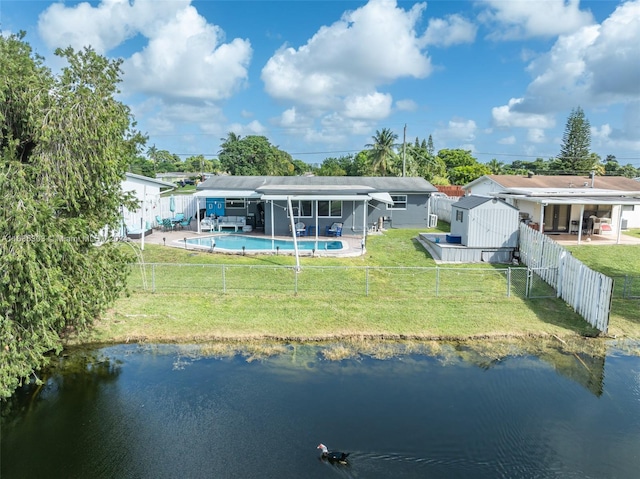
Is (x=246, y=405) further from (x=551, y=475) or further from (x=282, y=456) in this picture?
(x=551, y=475)

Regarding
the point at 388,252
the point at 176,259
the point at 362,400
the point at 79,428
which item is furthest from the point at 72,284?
the point at 388,252

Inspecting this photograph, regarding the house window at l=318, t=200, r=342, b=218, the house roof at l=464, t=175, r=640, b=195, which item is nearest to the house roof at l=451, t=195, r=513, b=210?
the house window at l=318, t=200, r=342, b=218

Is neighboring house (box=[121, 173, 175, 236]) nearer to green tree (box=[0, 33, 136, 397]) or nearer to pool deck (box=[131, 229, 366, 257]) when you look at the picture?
pool deck (box=[131, 229, 366, 257])

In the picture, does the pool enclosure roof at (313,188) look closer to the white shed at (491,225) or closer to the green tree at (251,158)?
the white shed at (491,225)

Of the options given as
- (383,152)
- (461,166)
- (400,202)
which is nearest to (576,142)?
(461,166)

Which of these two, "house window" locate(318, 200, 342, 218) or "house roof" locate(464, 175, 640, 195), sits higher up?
"house roof" locate(464, 175, 640, 195)

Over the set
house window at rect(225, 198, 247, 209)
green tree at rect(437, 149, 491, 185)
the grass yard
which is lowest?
the grass yard

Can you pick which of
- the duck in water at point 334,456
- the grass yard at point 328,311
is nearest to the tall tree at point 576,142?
the grass yard at point 328,311

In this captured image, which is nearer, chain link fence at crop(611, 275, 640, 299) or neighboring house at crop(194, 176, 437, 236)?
chain link fence at crop(611, 275, 640, 299)
